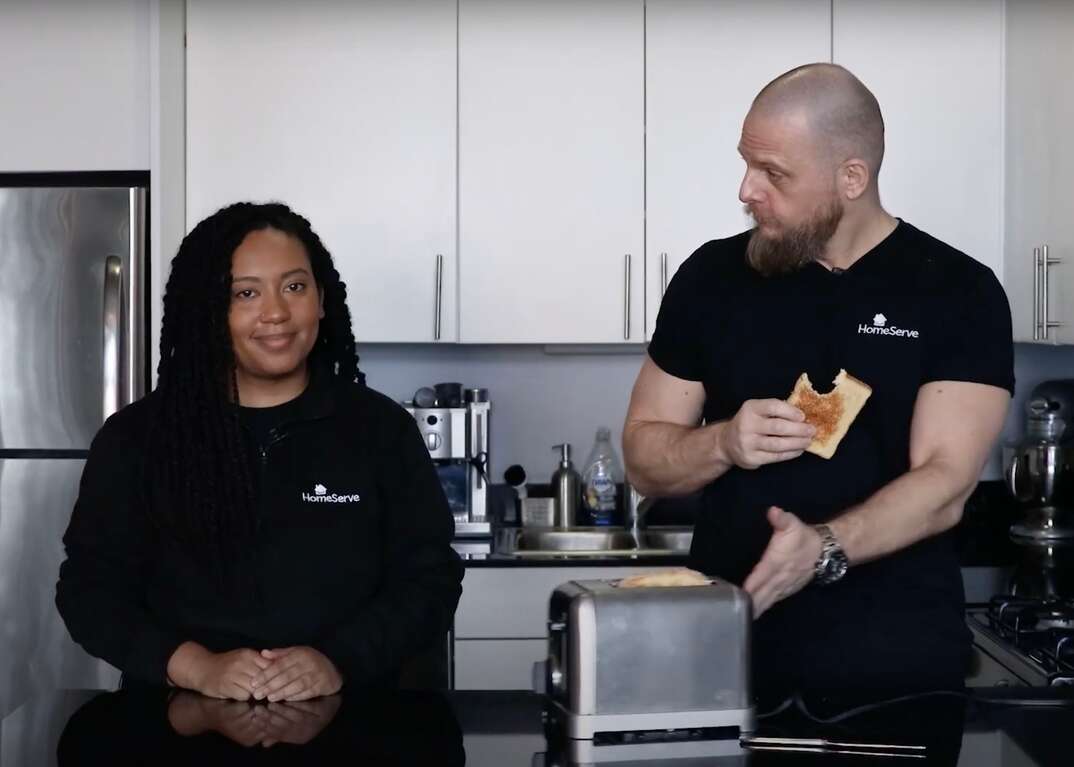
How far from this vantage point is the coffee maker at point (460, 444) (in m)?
3.48

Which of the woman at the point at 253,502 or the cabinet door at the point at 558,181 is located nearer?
the woman at the point at 253,502

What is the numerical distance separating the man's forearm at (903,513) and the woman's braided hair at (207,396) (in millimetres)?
869

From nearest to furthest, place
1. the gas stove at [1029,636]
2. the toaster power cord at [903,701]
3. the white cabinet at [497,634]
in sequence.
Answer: the toaster power cord at [903,701] < the gas stove at [1029,636] < the white cabinet at [497,634]

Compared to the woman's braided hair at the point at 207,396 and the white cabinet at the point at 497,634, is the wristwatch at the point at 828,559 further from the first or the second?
the white cabinet at the point at 497,634

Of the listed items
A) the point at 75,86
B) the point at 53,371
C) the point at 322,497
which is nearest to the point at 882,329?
the point at 322,497

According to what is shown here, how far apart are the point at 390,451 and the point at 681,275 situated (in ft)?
1.72

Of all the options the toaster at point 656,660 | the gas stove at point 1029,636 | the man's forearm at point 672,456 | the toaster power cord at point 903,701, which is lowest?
the gas stove at point 1029,636

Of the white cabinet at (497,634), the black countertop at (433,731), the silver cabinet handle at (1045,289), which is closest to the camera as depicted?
the black countertop at (433,731)

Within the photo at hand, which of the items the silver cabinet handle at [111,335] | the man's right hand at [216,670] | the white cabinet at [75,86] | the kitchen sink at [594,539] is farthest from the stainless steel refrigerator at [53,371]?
the man's right hand at [216,670]

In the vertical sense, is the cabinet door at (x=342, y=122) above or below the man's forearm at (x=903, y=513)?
above

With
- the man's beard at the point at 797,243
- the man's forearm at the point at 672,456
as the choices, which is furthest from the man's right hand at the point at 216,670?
the man's beard at the point at 797,243

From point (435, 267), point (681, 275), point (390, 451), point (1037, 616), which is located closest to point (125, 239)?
point (435, 267)

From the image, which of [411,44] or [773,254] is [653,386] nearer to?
[773,254]

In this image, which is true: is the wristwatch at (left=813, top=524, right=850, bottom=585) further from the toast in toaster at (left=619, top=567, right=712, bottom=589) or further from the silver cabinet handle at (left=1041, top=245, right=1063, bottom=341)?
the silver cabinet handle at (left=1041, top=245, right=1063, bottom=341)
